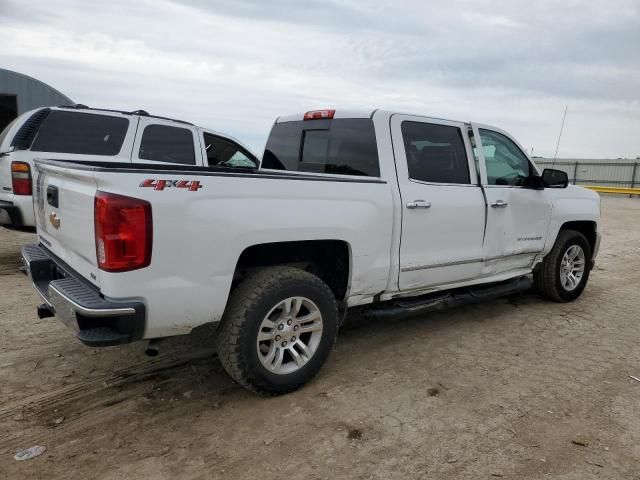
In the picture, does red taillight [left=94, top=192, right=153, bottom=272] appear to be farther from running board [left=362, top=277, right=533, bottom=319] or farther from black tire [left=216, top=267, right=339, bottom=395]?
running board [left=362, top=277, right=533, bottom=319]

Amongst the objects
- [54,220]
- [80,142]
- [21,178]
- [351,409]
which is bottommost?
[351,409]

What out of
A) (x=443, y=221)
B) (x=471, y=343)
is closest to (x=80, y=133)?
(x=443, y=221)

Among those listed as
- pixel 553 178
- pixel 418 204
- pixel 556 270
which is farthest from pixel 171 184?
pixel 556 270

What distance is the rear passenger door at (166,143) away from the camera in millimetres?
6578

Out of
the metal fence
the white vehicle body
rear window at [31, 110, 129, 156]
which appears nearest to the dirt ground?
the white vehicle body

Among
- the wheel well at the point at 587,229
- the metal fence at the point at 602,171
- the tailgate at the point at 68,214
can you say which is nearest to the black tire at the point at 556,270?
the wheel well at the point at 587,229

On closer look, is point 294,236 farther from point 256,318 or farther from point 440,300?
point 440,300

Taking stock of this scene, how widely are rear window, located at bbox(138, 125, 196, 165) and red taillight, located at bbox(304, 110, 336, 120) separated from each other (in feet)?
9.82

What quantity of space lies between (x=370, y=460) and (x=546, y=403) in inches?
54.6

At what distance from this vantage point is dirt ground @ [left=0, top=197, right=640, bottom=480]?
259cm

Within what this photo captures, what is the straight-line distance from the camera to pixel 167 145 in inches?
266

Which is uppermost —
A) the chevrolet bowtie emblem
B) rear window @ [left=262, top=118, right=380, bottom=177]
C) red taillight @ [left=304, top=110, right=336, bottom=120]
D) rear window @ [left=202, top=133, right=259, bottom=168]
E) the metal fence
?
red taillight @ [left=304, top=110, right=336, bottom=120]

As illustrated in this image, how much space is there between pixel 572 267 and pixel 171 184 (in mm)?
4747

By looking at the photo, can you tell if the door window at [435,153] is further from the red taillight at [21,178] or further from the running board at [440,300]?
the red taillight at [21,178]
